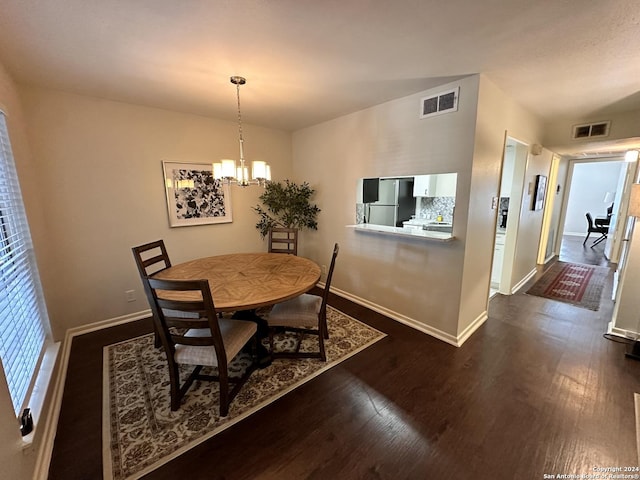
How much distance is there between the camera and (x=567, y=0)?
1304mm

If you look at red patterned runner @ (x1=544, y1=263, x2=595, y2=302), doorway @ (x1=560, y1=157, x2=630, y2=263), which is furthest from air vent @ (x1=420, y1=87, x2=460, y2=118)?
doorway @ (x1=560, y1=157, x2=630, y2=263)

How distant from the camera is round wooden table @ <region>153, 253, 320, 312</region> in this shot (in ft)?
5.91

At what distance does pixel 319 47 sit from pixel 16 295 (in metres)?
2.55

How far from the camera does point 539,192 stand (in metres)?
3.91

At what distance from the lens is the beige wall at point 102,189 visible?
2.51 meters

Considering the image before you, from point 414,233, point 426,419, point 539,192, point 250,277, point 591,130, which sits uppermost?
point 591,130

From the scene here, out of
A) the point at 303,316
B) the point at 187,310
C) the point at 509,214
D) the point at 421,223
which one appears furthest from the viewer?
the point at 421,223

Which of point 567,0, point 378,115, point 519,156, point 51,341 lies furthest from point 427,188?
point 51,341

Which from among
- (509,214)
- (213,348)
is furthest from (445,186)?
(213,348)

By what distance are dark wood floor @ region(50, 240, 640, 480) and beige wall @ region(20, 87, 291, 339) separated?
579mm

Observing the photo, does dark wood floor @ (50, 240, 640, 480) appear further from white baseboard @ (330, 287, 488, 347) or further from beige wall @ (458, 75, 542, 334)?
beige wall @ (458, 75, 542, 334)

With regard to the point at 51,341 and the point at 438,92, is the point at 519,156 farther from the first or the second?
the point at 51,341

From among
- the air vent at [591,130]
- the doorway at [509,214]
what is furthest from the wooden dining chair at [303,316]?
the air vent at [591,130]

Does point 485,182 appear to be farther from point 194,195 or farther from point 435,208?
point 194,195
